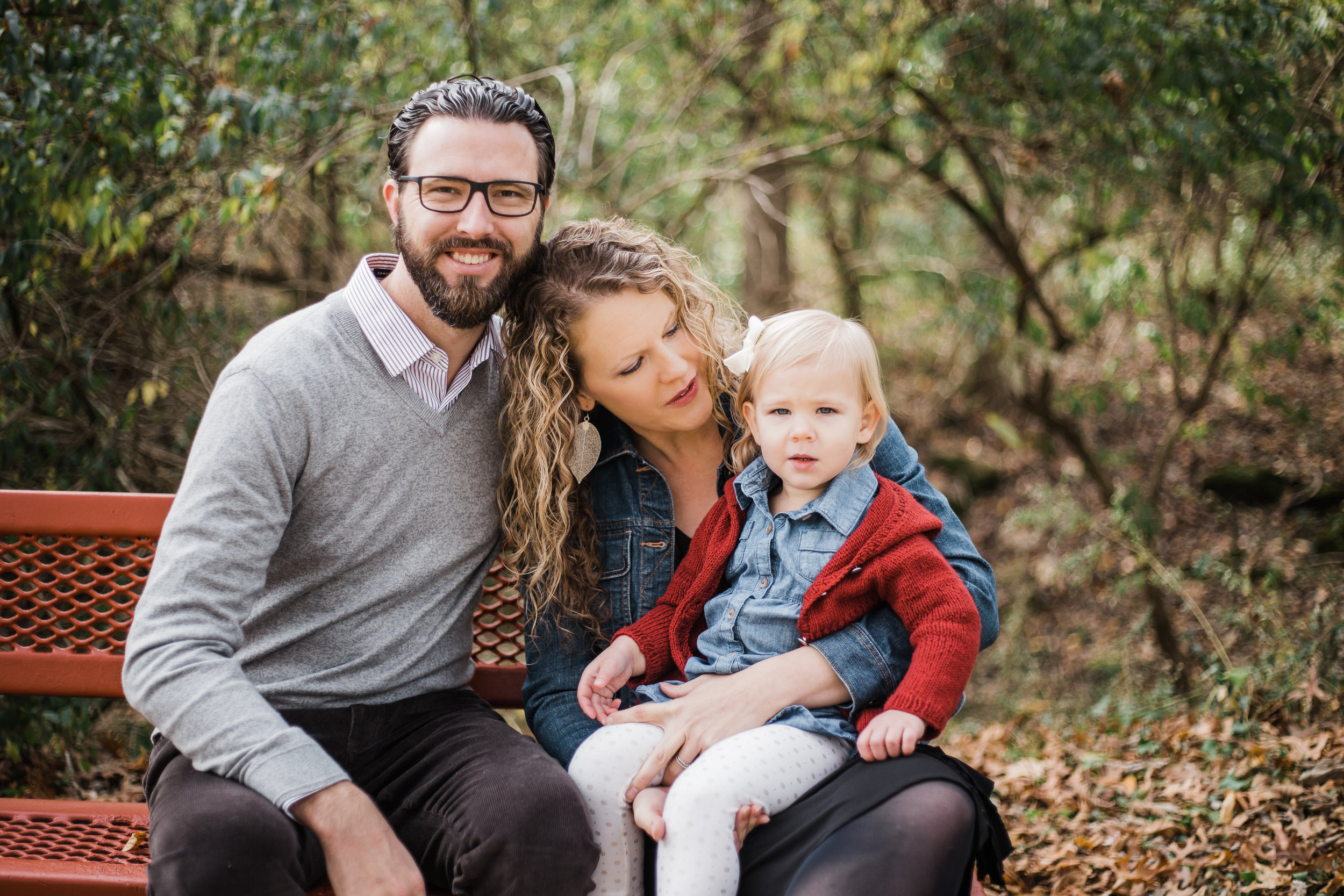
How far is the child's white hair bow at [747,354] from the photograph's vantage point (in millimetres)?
2457

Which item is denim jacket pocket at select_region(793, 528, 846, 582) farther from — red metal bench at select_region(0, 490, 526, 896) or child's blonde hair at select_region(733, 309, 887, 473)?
red metal bench at select_region(0, 490, 526, 896)

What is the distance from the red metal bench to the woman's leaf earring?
45 cm

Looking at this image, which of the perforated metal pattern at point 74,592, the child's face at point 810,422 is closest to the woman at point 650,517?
the child's face at point 810,422

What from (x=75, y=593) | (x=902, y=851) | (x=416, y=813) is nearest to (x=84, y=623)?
(x=75, y=593)

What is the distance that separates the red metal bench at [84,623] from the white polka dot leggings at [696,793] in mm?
683

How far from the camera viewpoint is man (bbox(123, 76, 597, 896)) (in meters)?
1.91

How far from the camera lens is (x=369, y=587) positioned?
2309 mm

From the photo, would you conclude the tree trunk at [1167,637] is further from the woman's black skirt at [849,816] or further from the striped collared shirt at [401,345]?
the striped collared shirt at [401,345]

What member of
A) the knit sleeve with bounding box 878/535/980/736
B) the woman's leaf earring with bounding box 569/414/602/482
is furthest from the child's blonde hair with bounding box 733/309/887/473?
the woman's leaf earring with bounding box 569/414/602/482

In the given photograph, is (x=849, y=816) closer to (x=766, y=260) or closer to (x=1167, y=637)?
(x=1167, y=637)

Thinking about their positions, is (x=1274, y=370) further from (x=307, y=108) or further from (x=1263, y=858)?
(x=307, y=108)

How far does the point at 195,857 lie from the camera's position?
1.80m

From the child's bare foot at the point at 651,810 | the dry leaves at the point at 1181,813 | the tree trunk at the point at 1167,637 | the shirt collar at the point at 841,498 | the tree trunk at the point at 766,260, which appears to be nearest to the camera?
the child's bare foot at the point at 651,810

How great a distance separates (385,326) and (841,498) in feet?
3.85
